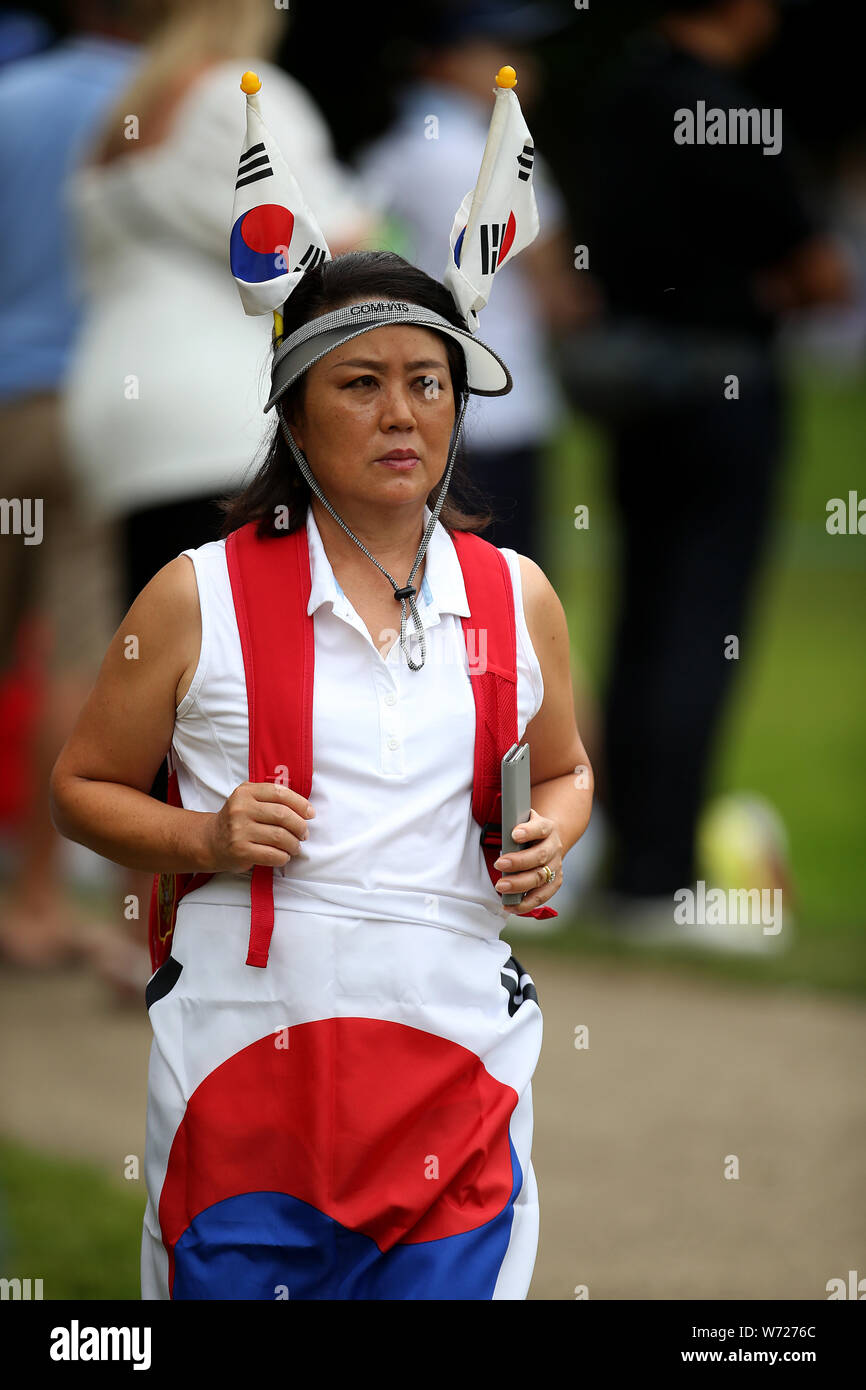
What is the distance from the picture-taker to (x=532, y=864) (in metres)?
2.06

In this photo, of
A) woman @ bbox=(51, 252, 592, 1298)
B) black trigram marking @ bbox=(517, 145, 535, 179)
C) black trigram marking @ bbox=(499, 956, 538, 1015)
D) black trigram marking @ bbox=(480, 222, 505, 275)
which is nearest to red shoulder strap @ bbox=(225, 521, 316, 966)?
woman @ bbox=(51, 252, 592, 1298)

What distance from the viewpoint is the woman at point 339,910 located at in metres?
2.06

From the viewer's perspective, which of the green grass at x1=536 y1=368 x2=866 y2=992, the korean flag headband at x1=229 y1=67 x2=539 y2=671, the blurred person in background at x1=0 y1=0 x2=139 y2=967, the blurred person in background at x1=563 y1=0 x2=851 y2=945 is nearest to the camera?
the korean flag headband at x1=229 y1=67 x2=539 y2=671

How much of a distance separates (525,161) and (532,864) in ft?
2.66

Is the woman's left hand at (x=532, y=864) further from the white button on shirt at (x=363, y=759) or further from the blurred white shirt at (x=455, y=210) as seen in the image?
the blurred white shirt at (x=455, y=210)

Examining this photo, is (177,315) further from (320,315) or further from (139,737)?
(139,737)

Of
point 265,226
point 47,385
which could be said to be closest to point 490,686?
point 265,226

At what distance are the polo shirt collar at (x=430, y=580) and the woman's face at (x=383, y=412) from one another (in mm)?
92

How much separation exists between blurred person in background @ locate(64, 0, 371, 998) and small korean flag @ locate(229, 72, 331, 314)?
4.02 feet

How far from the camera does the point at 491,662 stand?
7.11 ft

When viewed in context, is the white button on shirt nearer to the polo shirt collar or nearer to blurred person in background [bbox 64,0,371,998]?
the polo shirt collar

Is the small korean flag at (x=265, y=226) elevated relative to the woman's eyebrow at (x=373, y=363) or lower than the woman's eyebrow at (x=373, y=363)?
elevated

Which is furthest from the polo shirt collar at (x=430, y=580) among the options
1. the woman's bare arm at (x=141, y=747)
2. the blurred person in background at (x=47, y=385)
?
the blurred person in background at (x=47, y=385)

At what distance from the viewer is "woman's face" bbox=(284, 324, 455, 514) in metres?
2.08
